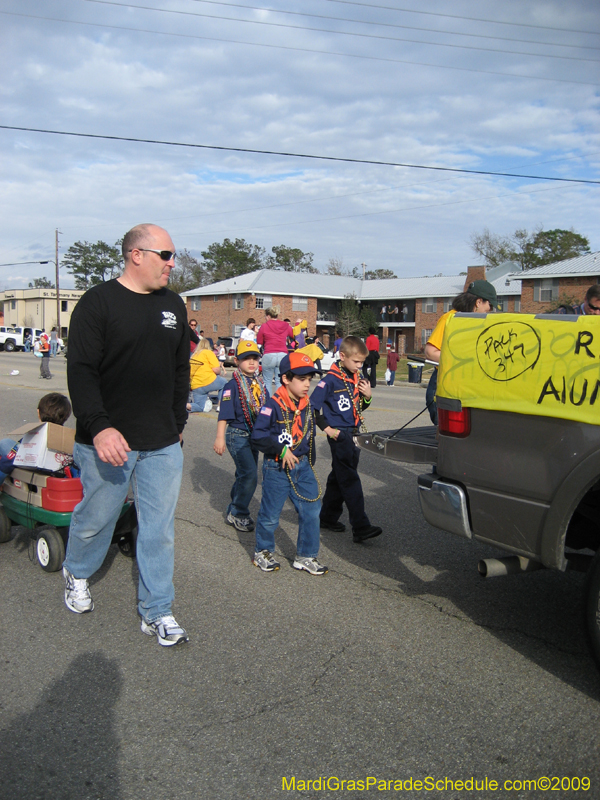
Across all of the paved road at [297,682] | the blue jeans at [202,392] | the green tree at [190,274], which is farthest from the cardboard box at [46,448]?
the green tree at [190,274]

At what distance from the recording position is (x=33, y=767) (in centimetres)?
270

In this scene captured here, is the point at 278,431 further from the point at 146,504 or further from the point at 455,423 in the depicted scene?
the point at 455,423

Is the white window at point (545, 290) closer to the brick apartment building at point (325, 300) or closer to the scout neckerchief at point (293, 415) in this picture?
the brick apartment building at point (325, 300)

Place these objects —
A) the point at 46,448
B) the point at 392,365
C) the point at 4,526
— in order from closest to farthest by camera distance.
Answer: the point at 46,448 < the point at 4,526 < the point at 392,365

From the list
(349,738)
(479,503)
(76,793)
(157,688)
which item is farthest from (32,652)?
(479,503)

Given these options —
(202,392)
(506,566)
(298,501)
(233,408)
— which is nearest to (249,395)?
(233,408)

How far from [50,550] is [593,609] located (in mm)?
3420

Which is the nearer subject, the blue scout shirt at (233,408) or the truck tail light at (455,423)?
the truck tail light at (455,423)

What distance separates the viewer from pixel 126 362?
3.58m

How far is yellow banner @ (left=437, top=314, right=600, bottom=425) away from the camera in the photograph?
3100mm

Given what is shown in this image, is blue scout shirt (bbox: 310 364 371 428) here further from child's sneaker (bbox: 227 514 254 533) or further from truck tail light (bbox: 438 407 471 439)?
truck tail light (bbox: 438 407 471 439)

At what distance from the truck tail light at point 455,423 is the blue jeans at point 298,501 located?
52.5 inches

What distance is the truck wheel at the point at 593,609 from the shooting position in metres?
3.15

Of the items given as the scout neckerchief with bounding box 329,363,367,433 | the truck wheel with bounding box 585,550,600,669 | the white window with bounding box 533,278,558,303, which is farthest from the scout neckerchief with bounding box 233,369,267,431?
the white window with bounding box 533,278,558,303
